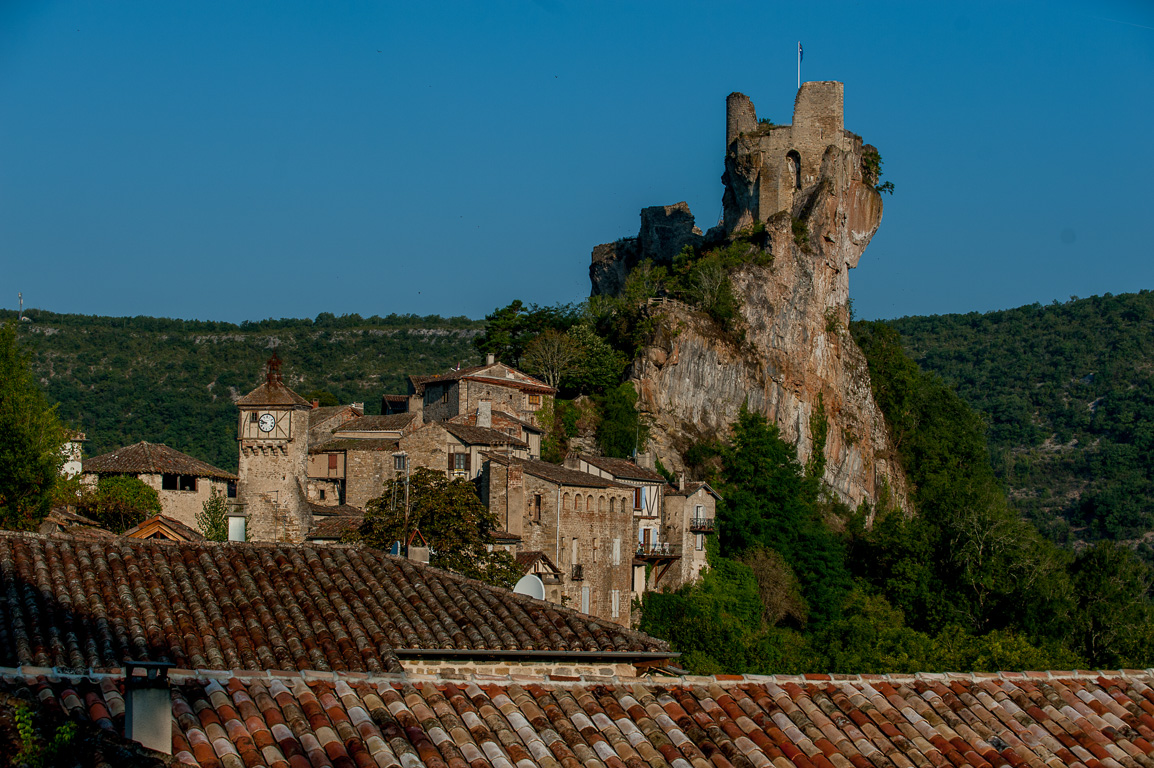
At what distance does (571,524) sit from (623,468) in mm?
7288

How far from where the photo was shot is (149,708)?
36.3 ft

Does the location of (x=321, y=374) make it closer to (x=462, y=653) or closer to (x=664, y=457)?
(x=664, y=457)

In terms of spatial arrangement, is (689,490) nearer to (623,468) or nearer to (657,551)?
(623,468)

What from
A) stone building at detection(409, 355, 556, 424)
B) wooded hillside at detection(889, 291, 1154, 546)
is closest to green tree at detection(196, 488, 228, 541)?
stone building at detection(409, 355, 556, 424)

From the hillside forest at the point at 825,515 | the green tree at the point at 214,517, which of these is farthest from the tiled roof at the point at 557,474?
the green tree at the point at 214,517

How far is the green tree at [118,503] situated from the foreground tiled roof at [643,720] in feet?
109

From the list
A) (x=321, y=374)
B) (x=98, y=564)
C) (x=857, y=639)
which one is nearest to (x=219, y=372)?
(x=321, y=374)

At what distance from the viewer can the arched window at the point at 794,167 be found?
78875 mm

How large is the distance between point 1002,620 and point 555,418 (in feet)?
77.1

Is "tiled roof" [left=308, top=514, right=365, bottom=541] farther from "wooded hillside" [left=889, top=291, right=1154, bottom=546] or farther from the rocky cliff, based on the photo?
"wooded hillside" [left=889, top=291, right=1154, bottom=546]

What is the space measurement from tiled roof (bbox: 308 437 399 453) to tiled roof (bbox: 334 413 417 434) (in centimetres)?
110

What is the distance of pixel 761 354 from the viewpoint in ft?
243

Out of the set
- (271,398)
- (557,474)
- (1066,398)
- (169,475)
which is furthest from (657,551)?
(1066,398)

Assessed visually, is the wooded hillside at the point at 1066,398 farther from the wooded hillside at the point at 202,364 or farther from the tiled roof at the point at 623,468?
the tiled roof at the point at 623,468
